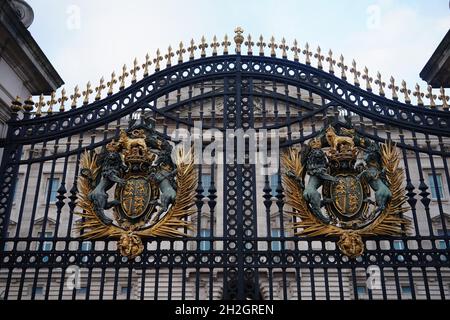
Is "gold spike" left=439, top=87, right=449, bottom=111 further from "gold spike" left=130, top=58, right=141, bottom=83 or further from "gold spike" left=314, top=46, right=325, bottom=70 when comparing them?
"gold spike" left=130, top=58, right=141, bottom=83

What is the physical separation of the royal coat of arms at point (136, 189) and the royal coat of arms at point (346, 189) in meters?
1.66

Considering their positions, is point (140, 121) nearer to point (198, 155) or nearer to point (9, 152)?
point (198, 155)

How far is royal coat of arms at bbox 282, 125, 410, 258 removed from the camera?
672 cm

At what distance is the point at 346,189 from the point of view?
6957 millimetres

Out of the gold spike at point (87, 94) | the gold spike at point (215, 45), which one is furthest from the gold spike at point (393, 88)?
the gold spike at point (87, 94)

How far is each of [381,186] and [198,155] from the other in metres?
2.88

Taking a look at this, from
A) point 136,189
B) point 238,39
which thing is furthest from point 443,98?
point 136,189

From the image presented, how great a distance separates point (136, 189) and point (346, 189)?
3208mm

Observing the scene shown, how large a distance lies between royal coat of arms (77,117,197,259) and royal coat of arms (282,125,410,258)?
166cm

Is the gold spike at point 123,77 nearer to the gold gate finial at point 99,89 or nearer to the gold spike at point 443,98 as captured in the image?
the gold gate finial at point 99,89

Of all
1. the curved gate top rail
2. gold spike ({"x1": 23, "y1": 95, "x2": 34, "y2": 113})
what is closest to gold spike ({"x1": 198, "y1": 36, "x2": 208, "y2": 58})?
the curved gate top rail

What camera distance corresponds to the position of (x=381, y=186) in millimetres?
6934
